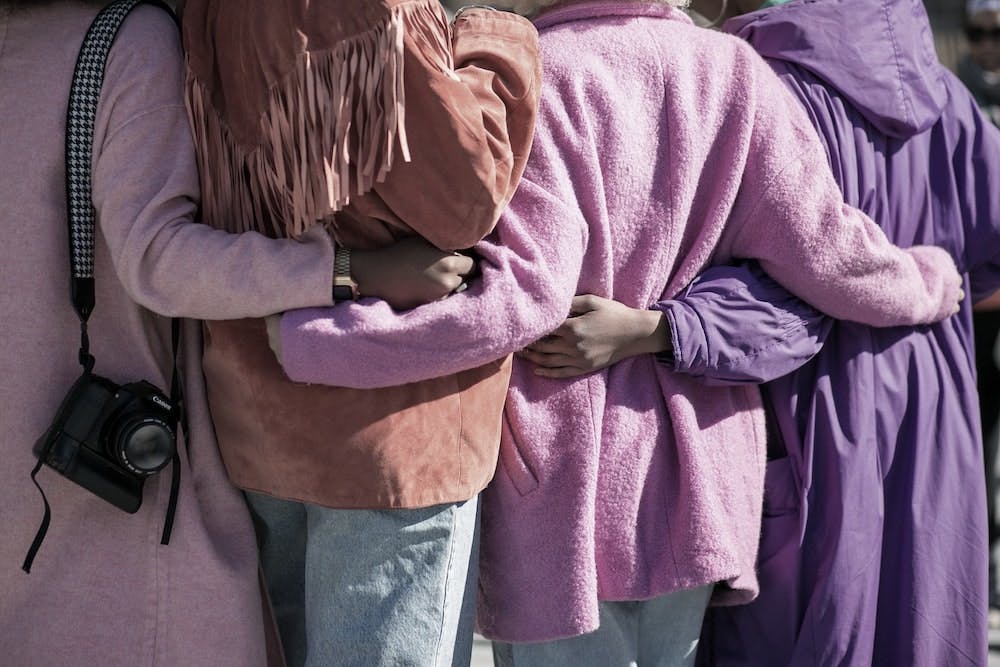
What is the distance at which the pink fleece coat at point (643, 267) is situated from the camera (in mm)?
2006

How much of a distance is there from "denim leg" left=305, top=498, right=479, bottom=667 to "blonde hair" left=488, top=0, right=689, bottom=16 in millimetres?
843

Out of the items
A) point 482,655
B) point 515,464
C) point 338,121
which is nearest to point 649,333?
point 515,464

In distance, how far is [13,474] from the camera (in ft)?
6.12

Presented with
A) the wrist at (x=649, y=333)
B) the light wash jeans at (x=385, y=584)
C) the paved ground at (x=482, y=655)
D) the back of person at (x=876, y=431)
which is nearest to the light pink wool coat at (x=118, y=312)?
the light wash jeans at (x=385, y=584)

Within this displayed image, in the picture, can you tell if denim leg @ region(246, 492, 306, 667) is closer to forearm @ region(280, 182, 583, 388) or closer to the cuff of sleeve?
forearm @ region(280, 182, 583, 388)

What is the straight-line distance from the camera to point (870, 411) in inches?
89.4

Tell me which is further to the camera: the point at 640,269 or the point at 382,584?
the point at 640,269

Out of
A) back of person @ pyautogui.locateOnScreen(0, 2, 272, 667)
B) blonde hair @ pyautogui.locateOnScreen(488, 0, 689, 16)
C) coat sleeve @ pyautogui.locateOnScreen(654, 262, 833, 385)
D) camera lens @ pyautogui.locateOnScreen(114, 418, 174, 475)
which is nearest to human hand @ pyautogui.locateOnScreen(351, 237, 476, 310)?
back of person @ pyautogui.locateOnScreen(0, 2, 272, 667)

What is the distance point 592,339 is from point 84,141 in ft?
2.63

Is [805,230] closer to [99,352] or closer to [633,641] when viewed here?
[633,641]

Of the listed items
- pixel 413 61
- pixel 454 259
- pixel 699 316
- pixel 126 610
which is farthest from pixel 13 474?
pixel 699 316

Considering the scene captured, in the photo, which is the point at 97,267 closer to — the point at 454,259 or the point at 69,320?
the point at 69,320

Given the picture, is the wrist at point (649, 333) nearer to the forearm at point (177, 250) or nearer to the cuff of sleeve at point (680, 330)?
the cuff of sleeve at point (680, 330)

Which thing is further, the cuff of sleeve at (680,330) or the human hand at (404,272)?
the cuff of sleeve at (680,330)
